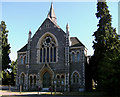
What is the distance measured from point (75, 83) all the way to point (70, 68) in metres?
3.28

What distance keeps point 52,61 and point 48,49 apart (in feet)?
9.81

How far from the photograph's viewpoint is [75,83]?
37.8 m

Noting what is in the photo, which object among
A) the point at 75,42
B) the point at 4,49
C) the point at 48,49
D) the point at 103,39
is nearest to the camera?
the point at 103,39

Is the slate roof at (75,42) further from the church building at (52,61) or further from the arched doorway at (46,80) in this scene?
the arched doorway at (46,80)

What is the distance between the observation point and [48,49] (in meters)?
41.3

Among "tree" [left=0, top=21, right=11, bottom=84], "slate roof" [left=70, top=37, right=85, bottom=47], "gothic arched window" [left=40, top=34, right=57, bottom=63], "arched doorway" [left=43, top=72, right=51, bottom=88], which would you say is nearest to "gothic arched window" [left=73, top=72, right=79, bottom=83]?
"gothic arched window" [left=40, top=34, right=57, bottom=63]

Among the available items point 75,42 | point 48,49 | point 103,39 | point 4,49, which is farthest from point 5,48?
point 103,39

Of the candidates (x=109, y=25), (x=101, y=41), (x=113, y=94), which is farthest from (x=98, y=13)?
(x=113, y=94)

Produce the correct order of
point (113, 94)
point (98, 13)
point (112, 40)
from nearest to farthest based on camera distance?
point (113, 94)
point (112, 40)
point (98, 13)

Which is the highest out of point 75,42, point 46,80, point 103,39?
point 75,42

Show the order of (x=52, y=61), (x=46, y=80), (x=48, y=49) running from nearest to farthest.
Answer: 1. (x=52, y=61)
2. (x=46, y=80)
3. (x=48, y=49)

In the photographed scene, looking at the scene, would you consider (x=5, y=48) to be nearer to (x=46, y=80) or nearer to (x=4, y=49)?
(x=4, y=49)

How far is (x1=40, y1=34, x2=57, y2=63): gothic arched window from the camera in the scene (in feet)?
133

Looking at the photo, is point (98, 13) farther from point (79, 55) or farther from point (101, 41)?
point (79, 55)
